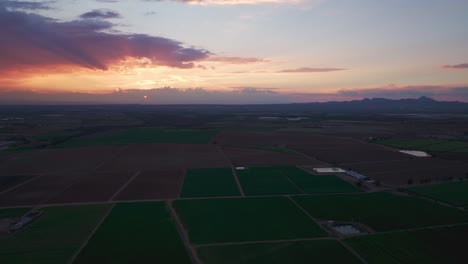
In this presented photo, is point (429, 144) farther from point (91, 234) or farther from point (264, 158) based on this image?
point (91, 234)

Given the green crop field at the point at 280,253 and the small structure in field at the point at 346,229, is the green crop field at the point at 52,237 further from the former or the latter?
the small structure in field at the point at 346,229

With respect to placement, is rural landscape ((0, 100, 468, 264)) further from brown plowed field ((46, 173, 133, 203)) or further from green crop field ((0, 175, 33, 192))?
green crop field ((0, 175, 33, 192))

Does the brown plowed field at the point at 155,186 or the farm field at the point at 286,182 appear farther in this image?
the farm field at the point at 286,182

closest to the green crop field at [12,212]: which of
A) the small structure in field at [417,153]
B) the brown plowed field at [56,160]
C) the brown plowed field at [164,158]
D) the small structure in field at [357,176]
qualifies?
the brown plowed field at [56,160]

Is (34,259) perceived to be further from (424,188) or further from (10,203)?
(424,188)

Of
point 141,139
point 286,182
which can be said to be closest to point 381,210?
point 286,182
